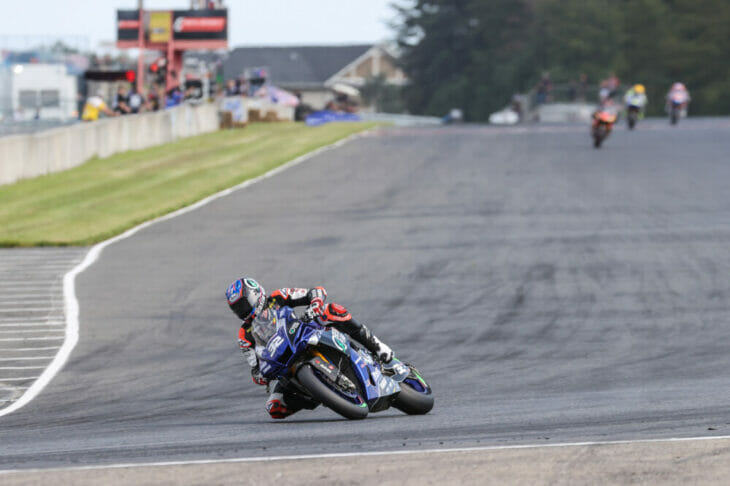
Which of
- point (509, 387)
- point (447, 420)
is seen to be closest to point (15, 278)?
point (509, 387)

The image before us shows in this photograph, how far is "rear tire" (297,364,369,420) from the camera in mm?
9023

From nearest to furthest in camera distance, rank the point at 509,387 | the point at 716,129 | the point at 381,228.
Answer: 1. the point at 509,387
2. the point at 381,228
3. the point at 716,129

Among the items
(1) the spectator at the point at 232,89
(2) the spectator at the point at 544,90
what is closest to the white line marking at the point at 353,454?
(1) the spectator at the point at 232,89

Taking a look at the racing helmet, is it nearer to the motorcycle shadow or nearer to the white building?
the motorcycle shadow

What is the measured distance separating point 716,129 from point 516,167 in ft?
48.8

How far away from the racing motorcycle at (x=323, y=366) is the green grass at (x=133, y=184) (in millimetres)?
13814

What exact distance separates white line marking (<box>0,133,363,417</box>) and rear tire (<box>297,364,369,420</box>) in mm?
3812

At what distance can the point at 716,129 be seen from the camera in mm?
43531

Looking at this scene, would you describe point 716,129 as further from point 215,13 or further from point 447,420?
point 447,420

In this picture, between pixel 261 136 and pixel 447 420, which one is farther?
pixel 261 136

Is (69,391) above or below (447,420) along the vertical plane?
below

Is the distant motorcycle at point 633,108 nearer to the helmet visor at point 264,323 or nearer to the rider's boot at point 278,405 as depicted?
the rider's boot at point 278,405

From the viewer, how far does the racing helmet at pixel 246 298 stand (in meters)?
9.36

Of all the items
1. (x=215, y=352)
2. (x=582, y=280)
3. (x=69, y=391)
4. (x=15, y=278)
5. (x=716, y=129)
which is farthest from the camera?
(x=716, y=129)
